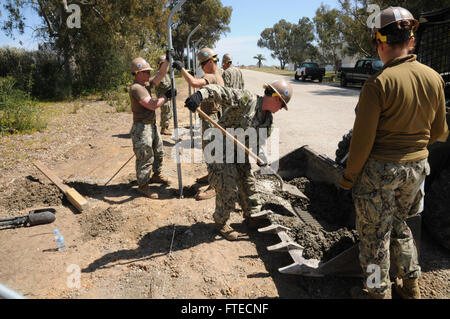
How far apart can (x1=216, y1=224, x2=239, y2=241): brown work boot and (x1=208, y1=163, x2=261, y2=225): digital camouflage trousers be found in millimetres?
67

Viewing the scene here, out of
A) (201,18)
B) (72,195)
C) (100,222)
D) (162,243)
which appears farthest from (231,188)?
(201,18)

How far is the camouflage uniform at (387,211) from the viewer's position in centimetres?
208

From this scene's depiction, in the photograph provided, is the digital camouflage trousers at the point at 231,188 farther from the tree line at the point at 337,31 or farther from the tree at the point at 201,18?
the tree at the point at 201,18

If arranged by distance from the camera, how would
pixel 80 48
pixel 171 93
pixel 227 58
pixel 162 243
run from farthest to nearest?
1. pixel 80 48
2. pixel 227 58
3. pixel 171 93
4. pixel 162 243

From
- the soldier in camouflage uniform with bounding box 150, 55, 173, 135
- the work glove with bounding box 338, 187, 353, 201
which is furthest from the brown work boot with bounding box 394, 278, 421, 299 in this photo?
the soldier in camouflage uniform with bounding box 150, 55, 173, 135

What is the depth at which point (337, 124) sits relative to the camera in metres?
8.70

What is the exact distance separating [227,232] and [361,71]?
17291mm

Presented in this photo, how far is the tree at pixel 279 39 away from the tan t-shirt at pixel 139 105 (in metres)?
73.8

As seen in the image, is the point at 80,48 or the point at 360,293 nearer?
the point at 360,293

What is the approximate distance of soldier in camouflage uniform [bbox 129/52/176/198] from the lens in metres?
4.32

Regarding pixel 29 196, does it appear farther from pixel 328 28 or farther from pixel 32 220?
pixel 328 28

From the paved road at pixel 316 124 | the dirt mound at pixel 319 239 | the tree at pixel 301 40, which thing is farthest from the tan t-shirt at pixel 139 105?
the tree at pixel 301 40

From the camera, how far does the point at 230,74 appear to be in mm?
5648
